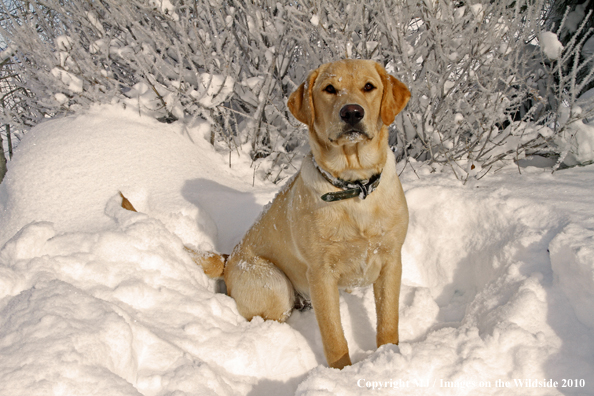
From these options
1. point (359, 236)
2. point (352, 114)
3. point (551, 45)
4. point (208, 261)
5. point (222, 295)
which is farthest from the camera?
point (551, 45)

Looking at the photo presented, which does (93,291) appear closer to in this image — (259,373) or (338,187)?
(259,373)

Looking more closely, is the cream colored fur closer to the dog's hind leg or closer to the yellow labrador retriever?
the yellow labrador retriever

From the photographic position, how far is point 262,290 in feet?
8.34

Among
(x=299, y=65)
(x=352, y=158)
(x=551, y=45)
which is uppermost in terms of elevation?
(x=551, y=45)

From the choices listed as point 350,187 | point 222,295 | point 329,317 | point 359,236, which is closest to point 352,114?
point 350,187

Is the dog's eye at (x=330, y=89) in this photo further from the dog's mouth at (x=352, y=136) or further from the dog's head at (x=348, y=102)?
the dog's mouth at (x=352, y=136)

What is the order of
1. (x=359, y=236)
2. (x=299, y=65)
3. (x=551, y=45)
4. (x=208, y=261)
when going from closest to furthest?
(x=359, y=236), (x=208, y=261), (x=551, y=45), (x=299, y=65)

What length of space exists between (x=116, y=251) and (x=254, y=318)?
0.96m

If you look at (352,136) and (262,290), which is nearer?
(352,136)

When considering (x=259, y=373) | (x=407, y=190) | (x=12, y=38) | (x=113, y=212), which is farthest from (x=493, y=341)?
(x=12, y=38)

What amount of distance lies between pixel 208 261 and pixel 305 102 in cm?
135

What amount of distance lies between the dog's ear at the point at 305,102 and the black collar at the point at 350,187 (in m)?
0.30

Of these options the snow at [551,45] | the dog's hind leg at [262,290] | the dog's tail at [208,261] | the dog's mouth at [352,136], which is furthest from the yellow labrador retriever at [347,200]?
the snow at [551,45]

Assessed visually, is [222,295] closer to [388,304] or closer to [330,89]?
[388,304]
